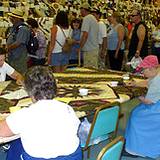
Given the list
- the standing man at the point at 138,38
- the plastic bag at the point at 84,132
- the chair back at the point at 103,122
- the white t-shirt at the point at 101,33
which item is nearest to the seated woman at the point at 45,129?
the chair back at the point at 103,122

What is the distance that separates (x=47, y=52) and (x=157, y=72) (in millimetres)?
2963

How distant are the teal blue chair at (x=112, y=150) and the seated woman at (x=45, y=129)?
24 cm

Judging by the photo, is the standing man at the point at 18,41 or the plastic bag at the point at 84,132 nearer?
the plastic bag at the point at 84,132

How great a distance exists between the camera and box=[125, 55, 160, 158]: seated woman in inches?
164

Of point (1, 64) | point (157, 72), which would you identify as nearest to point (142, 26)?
point (157, 72)

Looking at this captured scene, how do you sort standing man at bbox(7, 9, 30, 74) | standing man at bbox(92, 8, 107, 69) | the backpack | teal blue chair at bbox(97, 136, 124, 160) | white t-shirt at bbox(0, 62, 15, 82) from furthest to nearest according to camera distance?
standing man at bbox(92, 8, 107, 69) → the backpack → standing man at bbox(7, 9, 30, 74) → white t-shirt at bbox(0, 62, 15, 82) → teal blue chair at bbox(97, 136, 124, 160)

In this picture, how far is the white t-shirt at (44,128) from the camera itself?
2.39 meters

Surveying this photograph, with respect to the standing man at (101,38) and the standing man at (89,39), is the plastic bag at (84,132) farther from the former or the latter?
the standing man at (101,38)

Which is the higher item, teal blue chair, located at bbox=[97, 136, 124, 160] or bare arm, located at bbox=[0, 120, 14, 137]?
bare arm, located at bbox=[0, 120, 14, 137]

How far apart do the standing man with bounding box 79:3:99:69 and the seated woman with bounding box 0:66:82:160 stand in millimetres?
4494

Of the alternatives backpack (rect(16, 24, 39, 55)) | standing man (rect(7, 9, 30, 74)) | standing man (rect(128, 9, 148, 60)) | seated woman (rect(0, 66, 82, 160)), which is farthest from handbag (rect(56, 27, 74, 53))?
seated woman (rect(0, 66, 82, 160))

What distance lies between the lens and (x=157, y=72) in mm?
4289

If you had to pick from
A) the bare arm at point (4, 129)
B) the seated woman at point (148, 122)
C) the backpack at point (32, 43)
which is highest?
the bare arm at point (4, 129)

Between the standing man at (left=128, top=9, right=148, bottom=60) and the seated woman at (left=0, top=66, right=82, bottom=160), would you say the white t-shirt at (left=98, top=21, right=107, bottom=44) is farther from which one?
the seated woman at (left=0, top=66, right=82, bottom=160)
